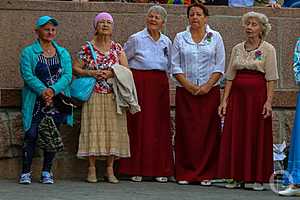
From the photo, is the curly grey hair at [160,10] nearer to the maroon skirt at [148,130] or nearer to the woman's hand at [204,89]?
the maroon skirt at [148,130]

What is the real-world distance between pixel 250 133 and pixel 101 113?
5.28 ft

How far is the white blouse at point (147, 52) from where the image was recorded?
11.5 m

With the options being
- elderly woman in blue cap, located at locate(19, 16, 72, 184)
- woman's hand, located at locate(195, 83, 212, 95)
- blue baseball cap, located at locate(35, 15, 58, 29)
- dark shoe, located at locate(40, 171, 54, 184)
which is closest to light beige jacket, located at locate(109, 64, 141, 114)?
elderly woman in blue cap, located at locate(19, 16, 72, 184)

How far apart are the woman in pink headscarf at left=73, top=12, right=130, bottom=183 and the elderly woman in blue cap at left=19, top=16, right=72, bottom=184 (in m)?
0.27

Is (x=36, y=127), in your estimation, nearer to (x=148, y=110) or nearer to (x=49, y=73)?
(x=49, y=73)

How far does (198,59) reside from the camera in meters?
11.5

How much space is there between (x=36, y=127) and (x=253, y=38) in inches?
97.2

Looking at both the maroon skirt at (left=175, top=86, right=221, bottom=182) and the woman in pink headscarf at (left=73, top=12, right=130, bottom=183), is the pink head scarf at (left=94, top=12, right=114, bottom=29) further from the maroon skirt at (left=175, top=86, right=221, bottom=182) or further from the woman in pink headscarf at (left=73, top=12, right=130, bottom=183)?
the maroon skirt at (left=175, top=86, right=221, bottom=182)

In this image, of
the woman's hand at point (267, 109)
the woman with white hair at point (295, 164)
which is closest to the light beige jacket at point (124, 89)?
the woman's hand at point (267, 109)

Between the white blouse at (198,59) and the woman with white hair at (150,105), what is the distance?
0.18 metres

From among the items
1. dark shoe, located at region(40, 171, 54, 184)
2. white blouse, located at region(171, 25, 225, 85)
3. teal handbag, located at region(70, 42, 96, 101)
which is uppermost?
white blouse, located at region(171, 25, 225, 85)

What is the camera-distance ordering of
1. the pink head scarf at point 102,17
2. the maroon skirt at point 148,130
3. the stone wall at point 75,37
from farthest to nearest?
the maroon skirt at point 148,130
the stone wall at point 75,37
the pink head scarf at point 102,17

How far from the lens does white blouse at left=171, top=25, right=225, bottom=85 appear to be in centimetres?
1145

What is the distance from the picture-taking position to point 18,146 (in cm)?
1148
